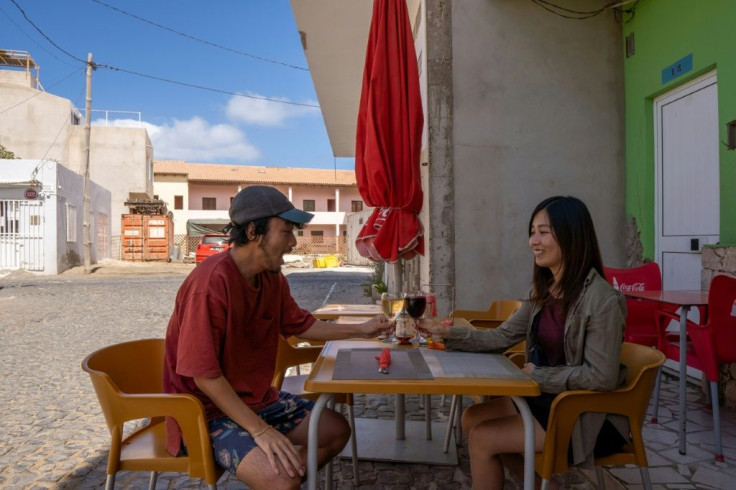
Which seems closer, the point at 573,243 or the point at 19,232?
the point at 573,243

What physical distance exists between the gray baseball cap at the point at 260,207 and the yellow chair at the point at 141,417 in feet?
2.15

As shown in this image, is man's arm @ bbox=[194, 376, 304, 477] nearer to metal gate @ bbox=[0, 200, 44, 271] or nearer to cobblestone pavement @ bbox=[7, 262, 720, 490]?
cobblestone pavement @ bbox=[7, 262, 720, 490]

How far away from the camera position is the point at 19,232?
62.3 ft

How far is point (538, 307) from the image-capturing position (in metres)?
2.37

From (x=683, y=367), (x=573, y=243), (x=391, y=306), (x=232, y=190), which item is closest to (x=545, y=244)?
(x=573, y=243)

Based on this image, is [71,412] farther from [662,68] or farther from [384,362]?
[662,68]

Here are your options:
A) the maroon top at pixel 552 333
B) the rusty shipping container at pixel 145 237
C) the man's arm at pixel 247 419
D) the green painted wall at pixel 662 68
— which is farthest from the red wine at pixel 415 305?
the rusty shipping container at pixel 145 237

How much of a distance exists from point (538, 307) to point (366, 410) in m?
2.31

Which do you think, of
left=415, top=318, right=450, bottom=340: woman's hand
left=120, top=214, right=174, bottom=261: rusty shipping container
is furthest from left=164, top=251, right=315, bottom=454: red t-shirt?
left=120, top=214, right=174, bottom=261: rusty shipping container

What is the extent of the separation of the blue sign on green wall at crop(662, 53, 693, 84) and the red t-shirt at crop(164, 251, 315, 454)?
430cm

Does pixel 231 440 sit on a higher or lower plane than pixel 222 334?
lower

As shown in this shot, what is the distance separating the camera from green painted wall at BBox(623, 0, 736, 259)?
4285 mm

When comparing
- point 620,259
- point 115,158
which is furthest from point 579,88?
point 115,158

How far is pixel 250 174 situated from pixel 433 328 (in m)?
46.5
